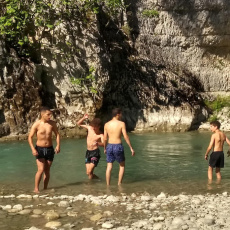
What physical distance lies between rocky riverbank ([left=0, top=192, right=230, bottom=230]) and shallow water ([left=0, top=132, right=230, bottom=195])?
778 millimetres

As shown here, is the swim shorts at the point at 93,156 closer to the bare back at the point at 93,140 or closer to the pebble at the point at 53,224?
the bare back at the point at 93,140

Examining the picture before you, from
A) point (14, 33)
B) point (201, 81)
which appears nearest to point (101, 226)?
point (14, 33)

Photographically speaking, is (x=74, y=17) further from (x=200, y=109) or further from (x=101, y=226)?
(x=101, y=226)

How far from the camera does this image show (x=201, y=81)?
2384 cm

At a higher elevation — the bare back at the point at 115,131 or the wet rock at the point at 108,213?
the bare back at the point at 115,131

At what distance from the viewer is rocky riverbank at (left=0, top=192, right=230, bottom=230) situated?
5.53 meters

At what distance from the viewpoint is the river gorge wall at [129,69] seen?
58.3 ft

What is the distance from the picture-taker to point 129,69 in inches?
853

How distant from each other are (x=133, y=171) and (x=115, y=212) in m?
4.09

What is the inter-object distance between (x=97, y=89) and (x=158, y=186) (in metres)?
10.7

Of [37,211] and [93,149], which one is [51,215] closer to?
[37,211]

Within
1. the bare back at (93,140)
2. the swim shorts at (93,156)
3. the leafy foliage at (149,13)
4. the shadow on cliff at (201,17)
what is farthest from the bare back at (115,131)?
the shadow on cliff at (201,17)

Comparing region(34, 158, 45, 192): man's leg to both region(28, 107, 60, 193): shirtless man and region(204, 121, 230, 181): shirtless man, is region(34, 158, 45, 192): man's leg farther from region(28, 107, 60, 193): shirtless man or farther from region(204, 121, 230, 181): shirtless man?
region(204, 121, 230, 181): shirtless man

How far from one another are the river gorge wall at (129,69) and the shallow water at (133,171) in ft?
9.13
